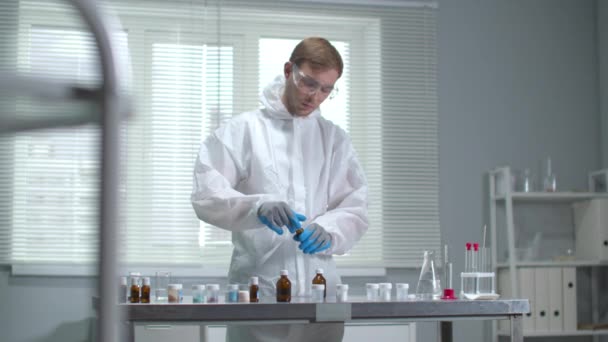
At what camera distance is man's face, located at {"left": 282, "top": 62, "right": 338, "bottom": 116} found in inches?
101

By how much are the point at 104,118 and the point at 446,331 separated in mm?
1991

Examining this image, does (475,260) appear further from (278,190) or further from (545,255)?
(545,255)

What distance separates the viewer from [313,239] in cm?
235

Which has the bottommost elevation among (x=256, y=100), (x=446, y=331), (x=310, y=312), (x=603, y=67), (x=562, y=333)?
(x=562, y=333)

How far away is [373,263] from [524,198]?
87 centimetres

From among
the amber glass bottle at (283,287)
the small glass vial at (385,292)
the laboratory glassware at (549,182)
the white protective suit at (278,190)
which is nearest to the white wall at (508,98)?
the laboratory glassware at (549,182)

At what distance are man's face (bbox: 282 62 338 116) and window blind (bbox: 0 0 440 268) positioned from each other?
141cm

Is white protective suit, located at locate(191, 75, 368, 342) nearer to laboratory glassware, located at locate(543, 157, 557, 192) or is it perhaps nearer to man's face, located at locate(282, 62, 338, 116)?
man's face, located at locate(282, 62, 338, 116)

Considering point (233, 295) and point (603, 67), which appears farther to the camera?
point (603, 67)

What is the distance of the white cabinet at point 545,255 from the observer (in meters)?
4.02

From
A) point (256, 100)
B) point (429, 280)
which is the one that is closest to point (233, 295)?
point (429, 280)

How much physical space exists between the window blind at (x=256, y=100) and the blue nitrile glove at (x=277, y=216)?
172cm

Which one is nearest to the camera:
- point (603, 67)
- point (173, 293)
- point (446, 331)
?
point (173, 293)

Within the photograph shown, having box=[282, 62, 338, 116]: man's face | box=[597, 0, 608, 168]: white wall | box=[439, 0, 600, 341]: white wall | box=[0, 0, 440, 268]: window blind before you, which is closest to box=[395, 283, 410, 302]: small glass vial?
box=[282, 62, 338, 116]: man's face
